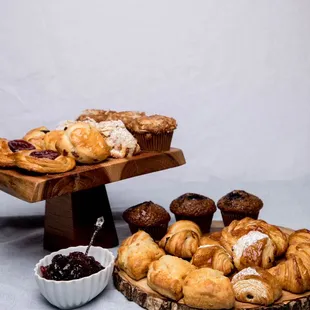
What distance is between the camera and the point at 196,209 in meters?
2.99

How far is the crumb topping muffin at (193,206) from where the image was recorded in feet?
9.80

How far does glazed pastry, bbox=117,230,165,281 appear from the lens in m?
2.39

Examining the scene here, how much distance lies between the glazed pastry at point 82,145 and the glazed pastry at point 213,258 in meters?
0.66

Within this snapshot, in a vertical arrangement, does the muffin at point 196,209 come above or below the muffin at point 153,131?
below

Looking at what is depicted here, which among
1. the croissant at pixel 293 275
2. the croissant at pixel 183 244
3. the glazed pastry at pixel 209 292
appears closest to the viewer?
the glazed pastry at pixel 209 292

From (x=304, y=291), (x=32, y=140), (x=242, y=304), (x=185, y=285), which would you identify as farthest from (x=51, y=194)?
(x=304, y=291)

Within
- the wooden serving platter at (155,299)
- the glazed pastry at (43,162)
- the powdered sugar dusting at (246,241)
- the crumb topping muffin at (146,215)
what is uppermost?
the glazed pastry at (43,162)

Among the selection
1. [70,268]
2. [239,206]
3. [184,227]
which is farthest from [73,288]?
[239,206]

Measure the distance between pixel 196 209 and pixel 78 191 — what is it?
0.58 m

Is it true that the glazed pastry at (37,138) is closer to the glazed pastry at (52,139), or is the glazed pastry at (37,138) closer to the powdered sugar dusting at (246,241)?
the glazed pastry at (52,139)

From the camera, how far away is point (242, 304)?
7.16ft

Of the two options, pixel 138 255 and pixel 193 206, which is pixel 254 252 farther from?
pixel 193 206

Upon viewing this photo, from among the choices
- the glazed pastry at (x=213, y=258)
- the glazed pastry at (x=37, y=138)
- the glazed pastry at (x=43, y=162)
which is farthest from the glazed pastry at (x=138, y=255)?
the glazed pastry at (x=37, y=138)

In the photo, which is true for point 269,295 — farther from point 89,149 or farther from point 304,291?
point 89,149
